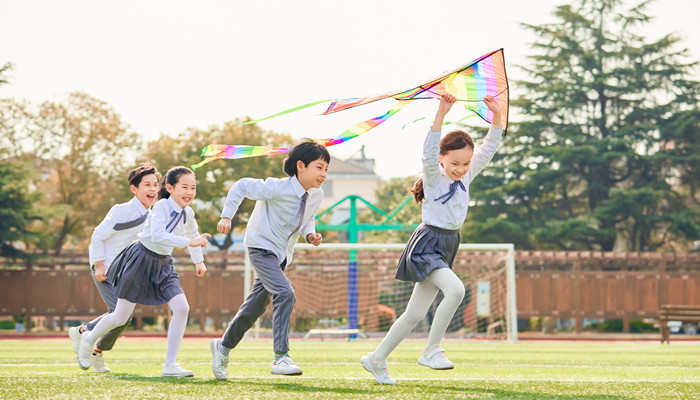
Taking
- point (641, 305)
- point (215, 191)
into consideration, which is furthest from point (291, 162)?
point (215, 191)

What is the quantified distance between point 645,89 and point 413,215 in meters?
16.0

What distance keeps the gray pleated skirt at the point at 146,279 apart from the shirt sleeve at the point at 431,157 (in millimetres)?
1782

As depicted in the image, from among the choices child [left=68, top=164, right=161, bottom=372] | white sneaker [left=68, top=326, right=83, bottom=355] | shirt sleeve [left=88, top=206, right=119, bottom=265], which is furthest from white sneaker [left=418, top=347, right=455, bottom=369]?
white sneaker [left=68, top=326, right=83, bottom=355]

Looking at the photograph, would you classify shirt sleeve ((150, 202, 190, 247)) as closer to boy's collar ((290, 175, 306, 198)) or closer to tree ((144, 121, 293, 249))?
boy's collar ((290, 175, 306, 198))

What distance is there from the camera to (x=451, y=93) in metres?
5.93

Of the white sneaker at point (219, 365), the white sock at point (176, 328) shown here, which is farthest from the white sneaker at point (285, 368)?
the white sock at point (176, 328)

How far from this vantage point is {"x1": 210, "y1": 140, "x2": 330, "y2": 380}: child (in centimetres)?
531

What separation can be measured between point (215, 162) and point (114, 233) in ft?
77.0

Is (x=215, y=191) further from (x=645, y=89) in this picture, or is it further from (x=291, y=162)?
(x=291, y=162)

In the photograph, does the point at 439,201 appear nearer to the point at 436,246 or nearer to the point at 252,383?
the point at 436,246

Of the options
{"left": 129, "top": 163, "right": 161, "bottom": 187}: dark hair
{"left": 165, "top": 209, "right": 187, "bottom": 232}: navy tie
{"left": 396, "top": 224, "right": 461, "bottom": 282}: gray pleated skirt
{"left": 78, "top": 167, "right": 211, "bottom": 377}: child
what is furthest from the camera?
{"left": 129, "top": 163, "right": 161, "bottom": 187}: dark hair

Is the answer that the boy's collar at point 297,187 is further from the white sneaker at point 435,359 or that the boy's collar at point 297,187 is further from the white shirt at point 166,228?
the white sneaker at point 435,359

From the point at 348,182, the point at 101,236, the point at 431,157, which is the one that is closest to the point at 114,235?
the point at 101,236

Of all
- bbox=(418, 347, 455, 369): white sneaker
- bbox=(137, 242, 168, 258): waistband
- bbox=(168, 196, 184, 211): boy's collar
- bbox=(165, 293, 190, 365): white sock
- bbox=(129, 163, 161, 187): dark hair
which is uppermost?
bbox=(129, 163, 161, 187): dark hair
